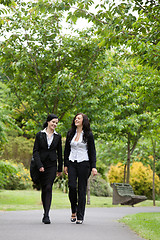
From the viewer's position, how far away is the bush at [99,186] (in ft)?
82.7

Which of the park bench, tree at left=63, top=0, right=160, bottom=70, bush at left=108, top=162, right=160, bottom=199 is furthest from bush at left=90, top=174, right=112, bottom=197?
tree at left=63, top=0, right=160, bottom=70

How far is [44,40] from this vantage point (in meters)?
14.3


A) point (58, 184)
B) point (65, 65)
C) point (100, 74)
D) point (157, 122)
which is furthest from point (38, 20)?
point (58, 184)

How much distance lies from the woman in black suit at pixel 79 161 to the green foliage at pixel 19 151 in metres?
23.4

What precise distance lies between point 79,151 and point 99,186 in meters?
18.9

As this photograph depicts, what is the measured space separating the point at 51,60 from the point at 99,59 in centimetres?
190

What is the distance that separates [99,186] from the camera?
25.5 meters

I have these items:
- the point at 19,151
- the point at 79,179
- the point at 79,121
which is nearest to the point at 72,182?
the point at 79,179

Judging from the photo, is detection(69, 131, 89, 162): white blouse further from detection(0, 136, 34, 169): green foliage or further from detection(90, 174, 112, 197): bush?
detection(0, 136, 34, 169): green foliage

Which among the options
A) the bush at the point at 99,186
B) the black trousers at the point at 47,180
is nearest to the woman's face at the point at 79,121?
the black trousers at the point at 47,180

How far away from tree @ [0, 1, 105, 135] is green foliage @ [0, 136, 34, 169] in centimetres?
1552

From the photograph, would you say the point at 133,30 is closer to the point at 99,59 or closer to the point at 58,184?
the point at 99,59

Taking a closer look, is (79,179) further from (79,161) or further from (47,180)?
(47,180)

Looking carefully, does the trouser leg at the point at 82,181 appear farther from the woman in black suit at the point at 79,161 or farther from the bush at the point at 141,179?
the bush at the point at 141,179
